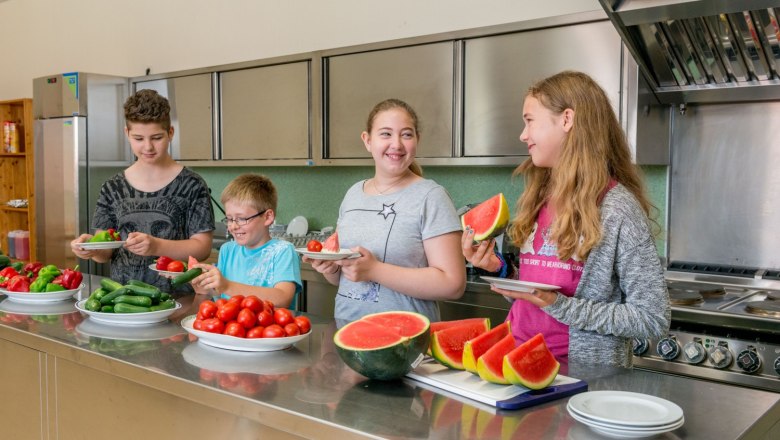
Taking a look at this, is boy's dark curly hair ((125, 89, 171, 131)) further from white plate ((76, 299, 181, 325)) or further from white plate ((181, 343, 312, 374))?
white plate ((181, 343, 312, 374))

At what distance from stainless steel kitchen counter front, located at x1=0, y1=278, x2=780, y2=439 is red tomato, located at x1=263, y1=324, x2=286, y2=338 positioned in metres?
0.06

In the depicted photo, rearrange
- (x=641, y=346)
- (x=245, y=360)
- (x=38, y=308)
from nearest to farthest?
(x=245, y=360)
(x=38, y=308)
(x=641, y=346)

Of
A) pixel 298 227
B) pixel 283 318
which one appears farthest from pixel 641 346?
pixel 298 227

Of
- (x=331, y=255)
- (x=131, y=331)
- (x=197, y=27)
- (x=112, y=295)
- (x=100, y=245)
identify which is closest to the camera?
(x=331, y=255)

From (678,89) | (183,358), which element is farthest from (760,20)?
(183,358)

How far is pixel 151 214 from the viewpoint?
3289 mm

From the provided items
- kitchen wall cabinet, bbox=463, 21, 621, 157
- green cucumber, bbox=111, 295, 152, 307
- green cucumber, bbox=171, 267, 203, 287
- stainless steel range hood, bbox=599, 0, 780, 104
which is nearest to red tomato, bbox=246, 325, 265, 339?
green cucumber, bbox=171, 267, 203, 287

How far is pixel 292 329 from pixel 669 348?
1818 millimetres

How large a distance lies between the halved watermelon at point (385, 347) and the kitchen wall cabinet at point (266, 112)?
3.34 m

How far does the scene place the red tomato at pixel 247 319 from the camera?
6.86 ft

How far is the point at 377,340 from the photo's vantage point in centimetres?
179

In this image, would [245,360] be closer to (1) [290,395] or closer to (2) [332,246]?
(1) [290,395]

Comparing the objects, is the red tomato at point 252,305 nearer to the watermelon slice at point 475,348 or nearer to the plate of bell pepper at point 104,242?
the watermelon slice at point 475,348

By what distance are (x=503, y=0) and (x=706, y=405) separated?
11.3 ft
